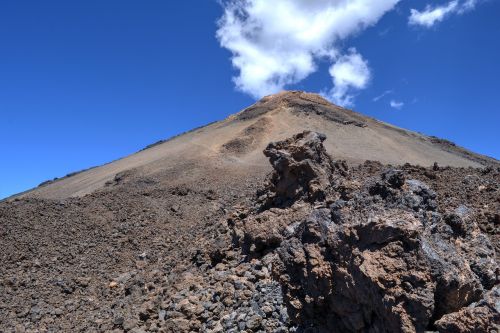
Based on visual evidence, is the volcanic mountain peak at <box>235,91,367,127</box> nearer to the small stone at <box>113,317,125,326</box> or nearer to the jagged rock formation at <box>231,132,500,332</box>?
the small stone at <box>113,317,125,326</box>

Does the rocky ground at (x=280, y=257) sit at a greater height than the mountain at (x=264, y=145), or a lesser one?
lesser

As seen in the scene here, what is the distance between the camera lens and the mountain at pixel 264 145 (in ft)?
83.3

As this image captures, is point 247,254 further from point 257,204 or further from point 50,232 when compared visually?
point 50,232

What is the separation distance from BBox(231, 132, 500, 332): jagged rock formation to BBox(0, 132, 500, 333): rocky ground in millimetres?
14

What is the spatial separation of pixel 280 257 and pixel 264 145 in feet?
77.7

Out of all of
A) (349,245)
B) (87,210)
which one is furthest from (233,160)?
(349,245)

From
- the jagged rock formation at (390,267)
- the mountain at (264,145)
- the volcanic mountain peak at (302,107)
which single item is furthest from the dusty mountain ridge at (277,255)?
the volcanic mountain peak at (302,107)

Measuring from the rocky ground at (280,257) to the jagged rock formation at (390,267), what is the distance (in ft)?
0.04

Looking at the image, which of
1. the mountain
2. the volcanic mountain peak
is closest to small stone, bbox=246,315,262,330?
the mountain

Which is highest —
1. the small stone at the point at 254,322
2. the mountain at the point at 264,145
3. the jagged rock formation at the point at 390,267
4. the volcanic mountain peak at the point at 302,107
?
the volcanic mountain peak at the point at 302,107

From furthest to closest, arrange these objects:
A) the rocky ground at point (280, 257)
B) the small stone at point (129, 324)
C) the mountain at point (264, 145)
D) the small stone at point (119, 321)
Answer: the mountain at point (264, 145), the small stone at point (119, 321), the small stone at point (129, 324), the rocky ground at point (280, 257)

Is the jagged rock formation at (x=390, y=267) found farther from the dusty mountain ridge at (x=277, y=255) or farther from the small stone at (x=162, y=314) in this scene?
the small stone at (x=162, y=314)

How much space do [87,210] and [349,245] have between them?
11.9 m

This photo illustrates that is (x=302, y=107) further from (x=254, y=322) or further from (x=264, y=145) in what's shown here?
(x=254, y=322)
